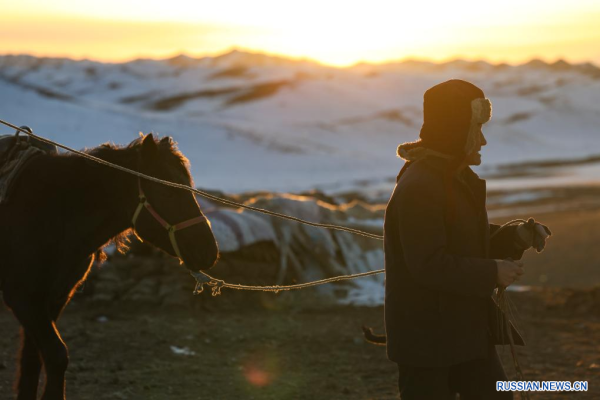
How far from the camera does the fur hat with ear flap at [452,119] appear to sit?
3.43 meters

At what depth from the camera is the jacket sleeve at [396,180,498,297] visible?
10.9 feet

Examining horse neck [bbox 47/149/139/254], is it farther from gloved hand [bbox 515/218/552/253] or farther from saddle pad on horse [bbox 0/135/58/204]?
gloved hand [bbox 515/218/552/253]

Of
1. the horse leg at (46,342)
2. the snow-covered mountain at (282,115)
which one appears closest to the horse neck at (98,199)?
the horse leg at (46,342)

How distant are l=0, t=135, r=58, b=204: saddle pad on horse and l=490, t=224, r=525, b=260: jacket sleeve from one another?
289 cm

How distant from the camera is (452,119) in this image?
3443mm

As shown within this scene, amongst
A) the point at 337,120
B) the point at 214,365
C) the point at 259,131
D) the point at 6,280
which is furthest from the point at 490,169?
the point at 6,280

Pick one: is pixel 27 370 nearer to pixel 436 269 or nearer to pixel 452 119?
pixel 436 269

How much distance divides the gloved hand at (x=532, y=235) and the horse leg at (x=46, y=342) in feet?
8.60

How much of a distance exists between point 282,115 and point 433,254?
69.9 meters

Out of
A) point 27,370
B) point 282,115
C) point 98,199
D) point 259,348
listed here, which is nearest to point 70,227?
point 98,199

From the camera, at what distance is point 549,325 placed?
9438mm

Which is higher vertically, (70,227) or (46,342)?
(70,227)

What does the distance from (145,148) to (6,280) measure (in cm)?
112

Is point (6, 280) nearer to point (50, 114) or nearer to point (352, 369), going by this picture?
point (352, 369)
